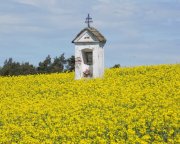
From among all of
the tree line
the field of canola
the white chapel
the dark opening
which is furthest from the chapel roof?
the tree line

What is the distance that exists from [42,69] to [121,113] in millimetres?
34134

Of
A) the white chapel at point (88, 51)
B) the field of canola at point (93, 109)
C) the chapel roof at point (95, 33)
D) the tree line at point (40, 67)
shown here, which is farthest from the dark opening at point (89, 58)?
the tree line at point (40, 67)

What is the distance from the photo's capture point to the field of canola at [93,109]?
14547 mm

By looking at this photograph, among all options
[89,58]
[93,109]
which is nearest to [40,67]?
[89,58]

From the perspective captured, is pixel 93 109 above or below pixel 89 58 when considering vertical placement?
below

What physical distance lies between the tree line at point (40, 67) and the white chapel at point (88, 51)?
55.9 feet

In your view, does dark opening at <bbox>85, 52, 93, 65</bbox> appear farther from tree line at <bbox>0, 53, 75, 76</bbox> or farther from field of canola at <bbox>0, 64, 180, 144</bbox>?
tree line at <bbox>0, 53, 75, 76</bbox>

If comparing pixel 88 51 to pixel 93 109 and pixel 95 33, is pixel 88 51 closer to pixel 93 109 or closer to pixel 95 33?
pixel 95 33

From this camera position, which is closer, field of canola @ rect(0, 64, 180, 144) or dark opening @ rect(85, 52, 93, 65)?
field of canola @ rect(0, 64, 180, 144)

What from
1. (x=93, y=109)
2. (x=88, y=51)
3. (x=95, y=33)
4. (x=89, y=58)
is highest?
(x=95, y=33)

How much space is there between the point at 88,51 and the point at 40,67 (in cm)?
1943

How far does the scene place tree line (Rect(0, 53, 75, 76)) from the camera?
164 ft

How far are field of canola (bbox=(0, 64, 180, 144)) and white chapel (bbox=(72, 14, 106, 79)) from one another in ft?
4.45

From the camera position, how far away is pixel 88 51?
108 feet
